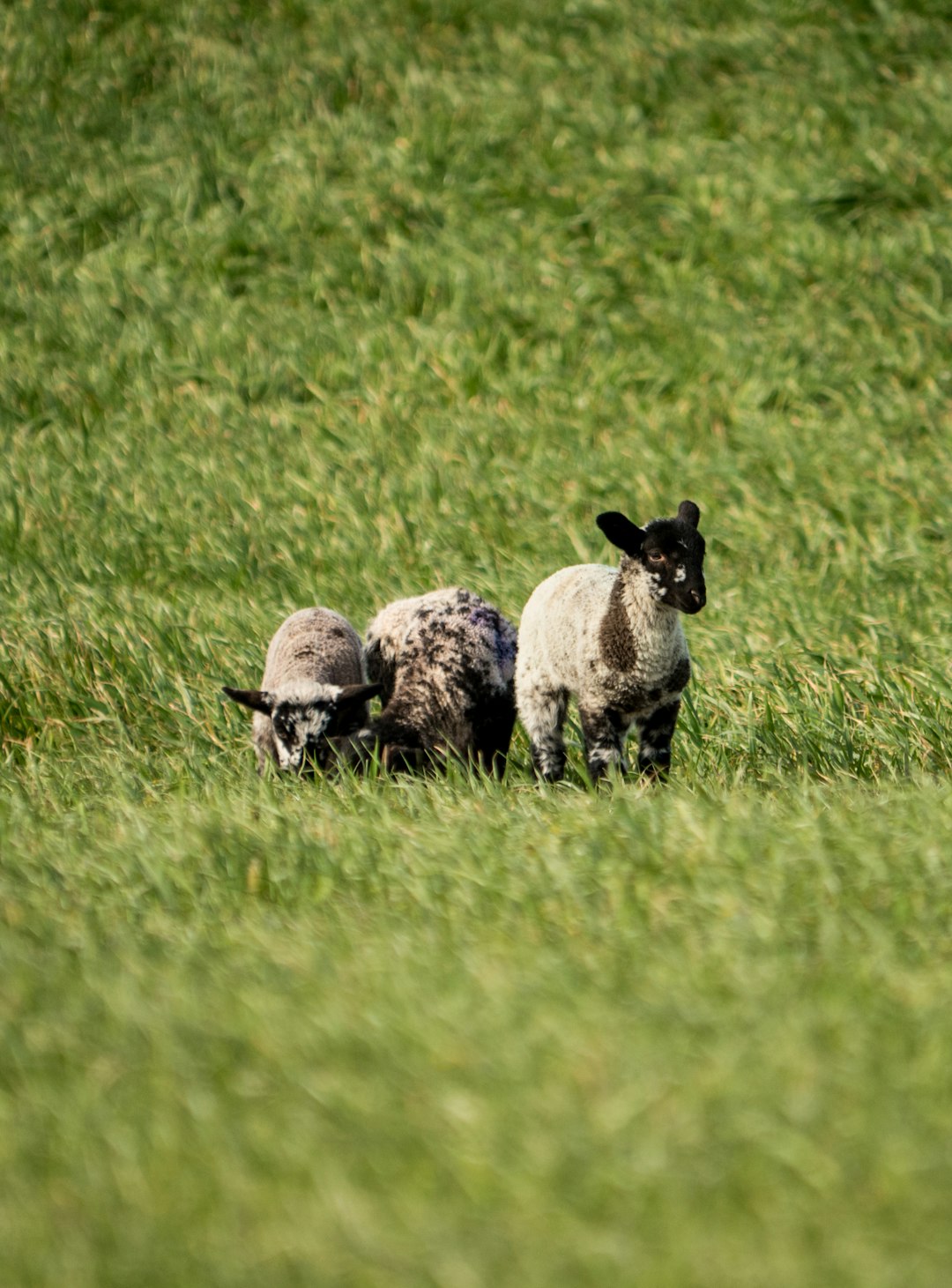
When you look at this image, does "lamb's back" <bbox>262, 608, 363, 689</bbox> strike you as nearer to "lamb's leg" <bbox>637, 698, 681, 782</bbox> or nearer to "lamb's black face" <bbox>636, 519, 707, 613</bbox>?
"lamb's leg" <bbox>637, 698, 681, 782</bbox>

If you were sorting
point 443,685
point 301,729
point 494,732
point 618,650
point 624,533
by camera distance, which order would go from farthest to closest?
point 494,732 < point 443,685 < point 301,729 < point 618,650 < point 624,533

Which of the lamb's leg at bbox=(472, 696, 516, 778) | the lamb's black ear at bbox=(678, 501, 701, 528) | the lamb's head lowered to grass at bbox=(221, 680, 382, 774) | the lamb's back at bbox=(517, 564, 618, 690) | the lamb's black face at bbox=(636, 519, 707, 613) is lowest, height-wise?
the lamb's leg at bbox=(472, 696, 516, 778)

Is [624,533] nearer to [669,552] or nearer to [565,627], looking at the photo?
[669,552]

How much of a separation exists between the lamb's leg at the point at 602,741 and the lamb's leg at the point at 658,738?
16 cm

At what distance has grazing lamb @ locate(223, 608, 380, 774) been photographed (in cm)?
605

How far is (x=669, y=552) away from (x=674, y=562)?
53 millimetres

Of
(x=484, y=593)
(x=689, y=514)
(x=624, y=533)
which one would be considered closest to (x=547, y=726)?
(x=624, y=533)

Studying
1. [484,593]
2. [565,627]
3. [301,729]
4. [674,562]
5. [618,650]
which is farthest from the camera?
[484,593]

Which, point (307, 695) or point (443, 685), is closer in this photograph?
point (307, 695)

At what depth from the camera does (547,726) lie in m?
6.28

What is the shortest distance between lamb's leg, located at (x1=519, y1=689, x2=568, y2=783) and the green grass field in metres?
0.18

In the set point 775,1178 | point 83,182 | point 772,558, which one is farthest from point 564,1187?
point 83,182

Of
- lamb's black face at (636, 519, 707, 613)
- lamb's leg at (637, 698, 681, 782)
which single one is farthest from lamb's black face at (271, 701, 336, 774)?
lamb's black face at (636, 519, 707, 613)

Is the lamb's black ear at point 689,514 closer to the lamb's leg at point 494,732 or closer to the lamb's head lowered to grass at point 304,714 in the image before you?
the lamb's leg at point 494,732
